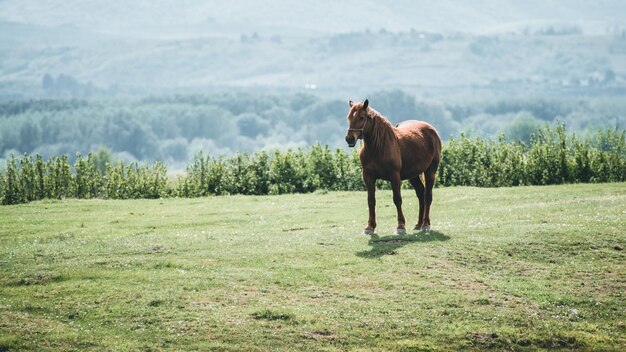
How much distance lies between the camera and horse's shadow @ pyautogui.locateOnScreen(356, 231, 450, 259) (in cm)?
1742

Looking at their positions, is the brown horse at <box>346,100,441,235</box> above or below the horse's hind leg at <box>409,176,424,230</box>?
above

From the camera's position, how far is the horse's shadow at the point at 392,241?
17422 mm

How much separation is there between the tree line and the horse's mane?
16629mm

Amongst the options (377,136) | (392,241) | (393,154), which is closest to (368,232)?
(392,241)

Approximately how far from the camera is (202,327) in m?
13.0

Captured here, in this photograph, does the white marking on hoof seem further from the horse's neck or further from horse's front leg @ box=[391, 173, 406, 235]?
the horse's neck

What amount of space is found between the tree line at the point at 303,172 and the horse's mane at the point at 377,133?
16.6 metres

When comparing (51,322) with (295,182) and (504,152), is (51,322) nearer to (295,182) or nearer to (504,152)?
(295,182)

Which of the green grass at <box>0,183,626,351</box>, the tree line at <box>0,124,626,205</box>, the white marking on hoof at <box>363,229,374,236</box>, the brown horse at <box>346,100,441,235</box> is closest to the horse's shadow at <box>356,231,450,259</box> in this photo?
the green grass at <box>0,183,626,351</box>

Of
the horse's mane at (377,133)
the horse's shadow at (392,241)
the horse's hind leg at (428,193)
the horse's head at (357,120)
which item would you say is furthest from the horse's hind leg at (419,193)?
the horse's head at (357,120)

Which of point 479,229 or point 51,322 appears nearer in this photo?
point 51,322

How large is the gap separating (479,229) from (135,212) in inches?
492

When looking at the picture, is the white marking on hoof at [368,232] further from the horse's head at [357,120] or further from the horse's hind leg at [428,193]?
the horse's head at [357,120]

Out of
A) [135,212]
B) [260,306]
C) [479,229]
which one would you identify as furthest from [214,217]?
[260,306]
